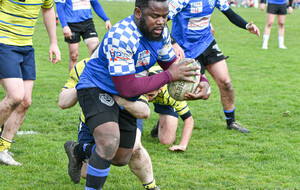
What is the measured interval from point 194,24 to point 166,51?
286cm

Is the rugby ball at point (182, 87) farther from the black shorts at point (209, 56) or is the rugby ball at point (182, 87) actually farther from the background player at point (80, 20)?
the background player at point (80, 20)

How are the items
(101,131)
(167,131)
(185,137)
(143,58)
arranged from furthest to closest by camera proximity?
(167,131)
(185,137)
(143,58)
(101,131)

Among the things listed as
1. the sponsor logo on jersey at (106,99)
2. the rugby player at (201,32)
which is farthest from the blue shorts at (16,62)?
the rugby player at (201,32)

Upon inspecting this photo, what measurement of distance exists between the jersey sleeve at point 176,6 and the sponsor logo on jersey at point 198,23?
11.1 inches

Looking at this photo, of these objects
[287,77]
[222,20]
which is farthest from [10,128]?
[222,20]

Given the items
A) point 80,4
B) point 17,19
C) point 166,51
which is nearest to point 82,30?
point 80,4

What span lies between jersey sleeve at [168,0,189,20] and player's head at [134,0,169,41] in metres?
2.78

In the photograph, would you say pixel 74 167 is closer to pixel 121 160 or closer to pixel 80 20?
pixel 121 160

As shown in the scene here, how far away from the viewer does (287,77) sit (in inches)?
462

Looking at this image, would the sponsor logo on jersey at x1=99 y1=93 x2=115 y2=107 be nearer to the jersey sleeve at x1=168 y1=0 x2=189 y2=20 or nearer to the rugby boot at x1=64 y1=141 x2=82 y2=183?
the rugby boot at x1=64 y1=141 x2=82 y2=183

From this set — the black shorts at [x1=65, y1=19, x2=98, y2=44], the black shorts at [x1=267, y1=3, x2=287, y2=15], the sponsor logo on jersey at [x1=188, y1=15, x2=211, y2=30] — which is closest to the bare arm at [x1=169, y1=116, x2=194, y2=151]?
the sponsor logo on jersey at [x1=188, y1=15, x2=211, y2=30]

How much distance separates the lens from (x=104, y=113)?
13.5 feet

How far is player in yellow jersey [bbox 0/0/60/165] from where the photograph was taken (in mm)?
5109

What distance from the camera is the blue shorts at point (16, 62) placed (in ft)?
16.7
